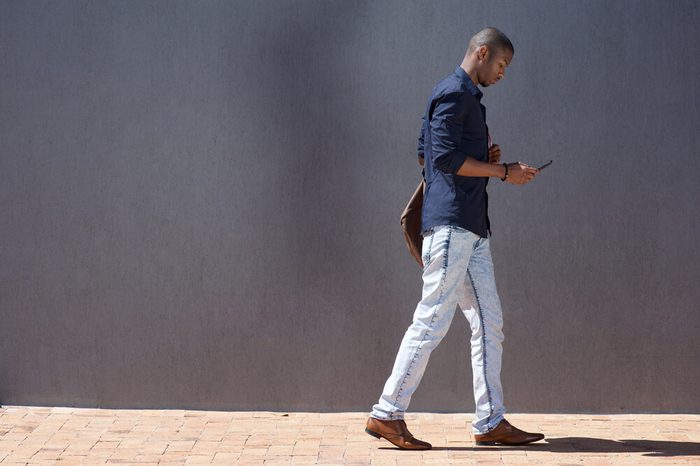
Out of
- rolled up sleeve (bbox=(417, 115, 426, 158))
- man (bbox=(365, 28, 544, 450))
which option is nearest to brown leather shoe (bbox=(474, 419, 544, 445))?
man (bbox=(365, 28, 544, 450))

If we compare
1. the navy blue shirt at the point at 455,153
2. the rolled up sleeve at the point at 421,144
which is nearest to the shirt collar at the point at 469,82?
the navy blue shirt at the point at 455,153

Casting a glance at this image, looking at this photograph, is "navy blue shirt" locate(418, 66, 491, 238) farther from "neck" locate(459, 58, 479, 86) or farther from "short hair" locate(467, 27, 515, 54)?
"short hair" locate(467, 27, 515, 54)

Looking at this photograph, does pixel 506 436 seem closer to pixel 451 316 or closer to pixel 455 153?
pixel 451 316

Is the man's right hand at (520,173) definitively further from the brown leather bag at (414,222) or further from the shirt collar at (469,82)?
the brown leather bag at (414,222)

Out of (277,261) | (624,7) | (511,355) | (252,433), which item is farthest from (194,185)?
(624,7)

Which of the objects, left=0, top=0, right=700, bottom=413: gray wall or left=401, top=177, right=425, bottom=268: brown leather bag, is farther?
left=0, top=0, right=700, bottom=413: gray wall

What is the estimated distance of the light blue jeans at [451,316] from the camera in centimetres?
490

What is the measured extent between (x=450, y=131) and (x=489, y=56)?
0.38 meters

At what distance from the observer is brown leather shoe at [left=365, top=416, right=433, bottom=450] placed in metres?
4.94

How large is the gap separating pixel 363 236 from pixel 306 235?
279 mm

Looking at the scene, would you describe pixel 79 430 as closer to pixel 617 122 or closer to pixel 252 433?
pixel 252 433

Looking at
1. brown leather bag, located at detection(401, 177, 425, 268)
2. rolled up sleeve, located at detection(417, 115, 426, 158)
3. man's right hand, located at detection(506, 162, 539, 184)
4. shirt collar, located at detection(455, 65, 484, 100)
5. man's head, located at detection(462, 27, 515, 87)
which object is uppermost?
man's head, located at detection(462, 27, 515, 87)

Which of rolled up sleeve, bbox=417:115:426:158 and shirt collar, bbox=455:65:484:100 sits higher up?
shirt collar, bbox=455:65:484:100

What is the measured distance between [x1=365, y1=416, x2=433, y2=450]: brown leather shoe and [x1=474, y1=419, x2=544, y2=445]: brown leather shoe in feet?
0.83
